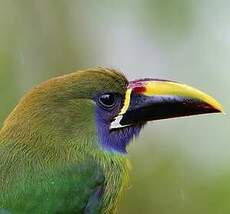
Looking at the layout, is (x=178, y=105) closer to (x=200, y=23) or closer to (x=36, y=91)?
(x=36, y=91)

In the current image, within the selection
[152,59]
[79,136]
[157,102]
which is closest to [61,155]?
[79,136]

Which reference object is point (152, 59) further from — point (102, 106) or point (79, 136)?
point (79, 136)

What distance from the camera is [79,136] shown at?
207 inches

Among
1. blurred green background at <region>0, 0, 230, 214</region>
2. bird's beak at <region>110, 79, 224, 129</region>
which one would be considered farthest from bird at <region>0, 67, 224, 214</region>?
blurred green background at <region>0, 0, 230, 214</region>

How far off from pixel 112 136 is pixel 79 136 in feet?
0.58

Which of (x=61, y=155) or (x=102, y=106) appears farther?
(x=102, y=106)

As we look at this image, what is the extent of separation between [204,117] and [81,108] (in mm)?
3370

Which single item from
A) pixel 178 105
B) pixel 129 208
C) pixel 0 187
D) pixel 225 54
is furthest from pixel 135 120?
pixel 225 54

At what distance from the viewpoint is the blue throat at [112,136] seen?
5.32 meters

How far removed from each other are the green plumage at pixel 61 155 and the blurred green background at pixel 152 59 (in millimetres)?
2386

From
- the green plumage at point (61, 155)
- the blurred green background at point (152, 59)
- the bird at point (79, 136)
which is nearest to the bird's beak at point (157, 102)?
the bird at point (79, 136)

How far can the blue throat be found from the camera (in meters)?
5.32

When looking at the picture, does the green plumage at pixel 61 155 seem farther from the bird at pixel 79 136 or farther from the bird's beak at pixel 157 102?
the bird's beak at pixel 157 102

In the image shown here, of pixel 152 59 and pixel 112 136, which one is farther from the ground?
pixel 112 136
